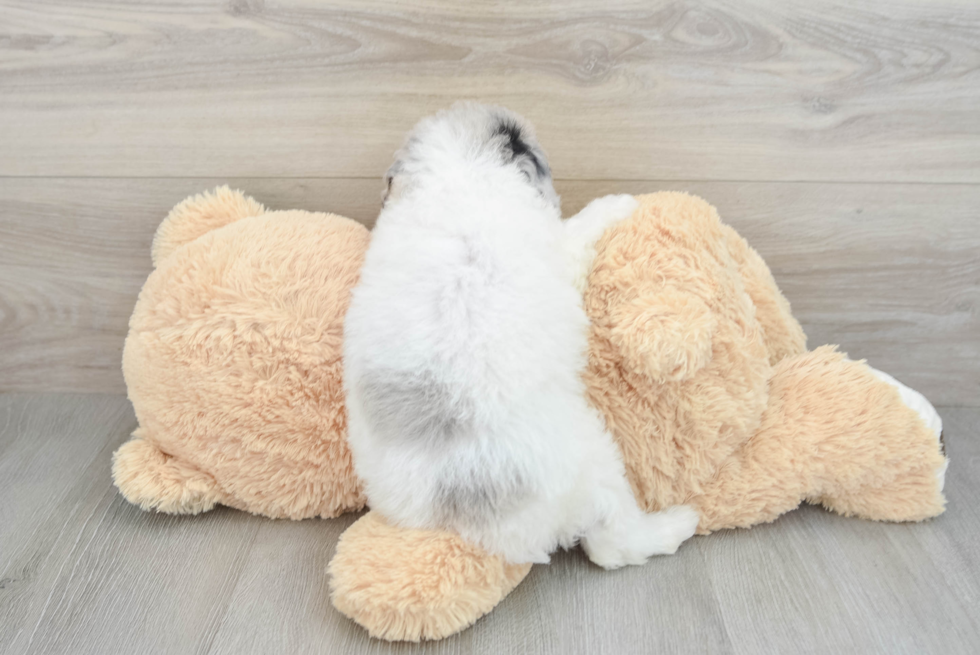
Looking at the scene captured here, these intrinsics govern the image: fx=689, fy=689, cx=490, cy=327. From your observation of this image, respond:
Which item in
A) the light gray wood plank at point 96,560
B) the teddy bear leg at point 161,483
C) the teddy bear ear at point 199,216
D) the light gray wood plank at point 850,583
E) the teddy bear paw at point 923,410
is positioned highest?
the teddy bear ear at point 199,216

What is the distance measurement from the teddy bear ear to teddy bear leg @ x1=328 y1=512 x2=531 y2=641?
19.5 inches

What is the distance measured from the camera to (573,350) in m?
0.73

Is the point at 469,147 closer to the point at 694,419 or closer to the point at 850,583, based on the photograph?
the point at 694,419

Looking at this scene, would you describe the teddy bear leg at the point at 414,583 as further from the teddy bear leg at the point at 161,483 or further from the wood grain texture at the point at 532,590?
the teddy bear leg at the point at 161,483

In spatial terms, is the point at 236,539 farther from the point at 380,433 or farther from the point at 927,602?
the point at 927,602

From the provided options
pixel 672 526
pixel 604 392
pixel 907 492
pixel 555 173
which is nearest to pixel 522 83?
pixel 555 173

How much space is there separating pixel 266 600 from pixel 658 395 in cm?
50

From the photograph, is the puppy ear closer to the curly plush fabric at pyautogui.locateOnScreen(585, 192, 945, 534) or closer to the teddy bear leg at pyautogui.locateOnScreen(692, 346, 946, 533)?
the curly plush fabric at pyautogui.locateOnScreen(585, 192, 945, 534)

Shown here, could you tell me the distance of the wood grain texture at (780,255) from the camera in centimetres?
98

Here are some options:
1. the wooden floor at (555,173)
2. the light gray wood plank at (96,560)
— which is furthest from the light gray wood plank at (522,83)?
the light gray wood plank at (96,560)

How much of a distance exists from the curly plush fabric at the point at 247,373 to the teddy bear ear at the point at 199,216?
58mm

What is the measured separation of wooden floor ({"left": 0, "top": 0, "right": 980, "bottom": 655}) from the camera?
2.54 feet

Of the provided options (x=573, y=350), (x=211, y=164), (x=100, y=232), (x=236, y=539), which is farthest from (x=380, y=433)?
(x=100, y=232)

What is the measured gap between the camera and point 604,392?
0.78 metres
